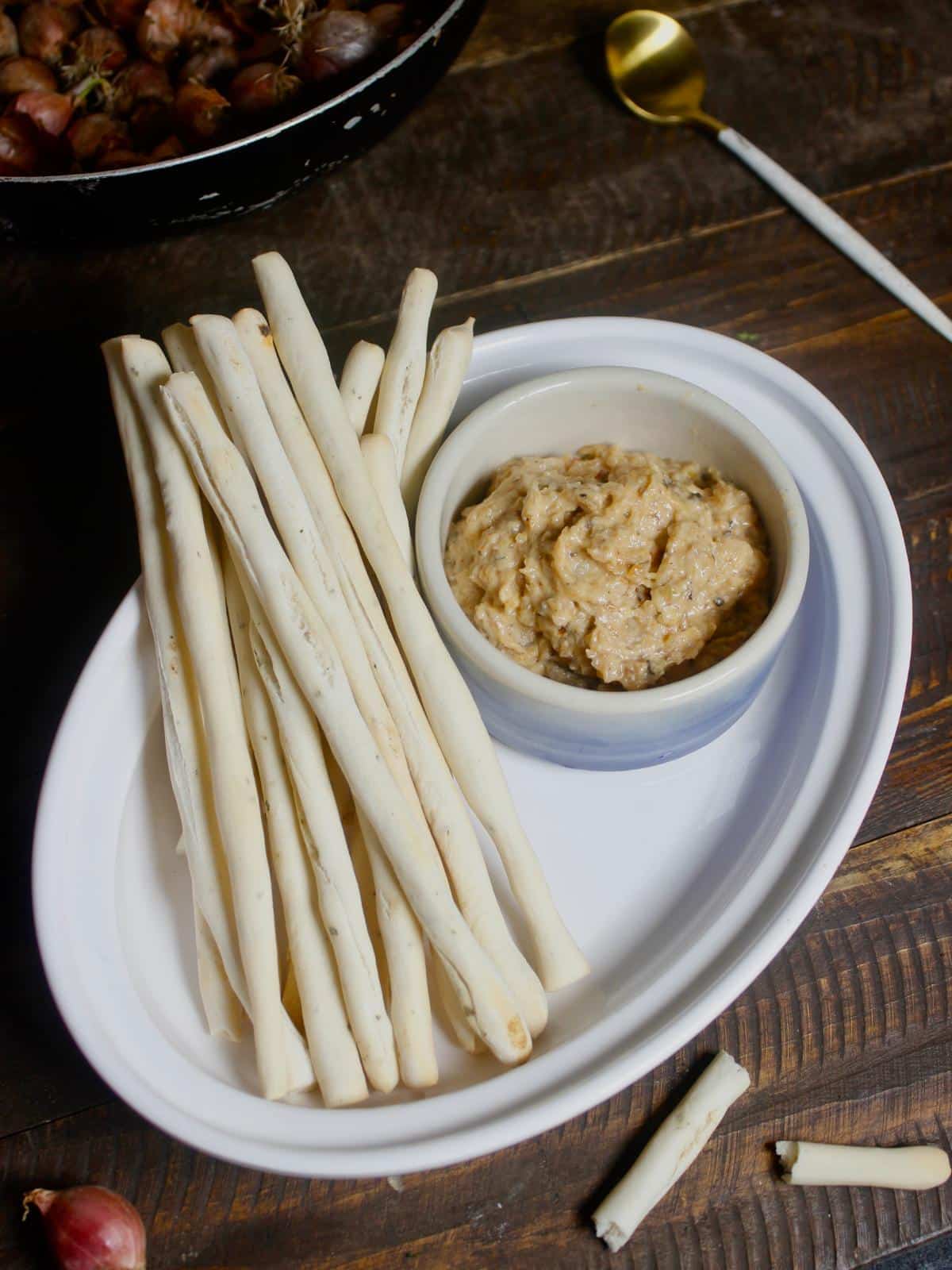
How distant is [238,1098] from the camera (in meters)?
0.81

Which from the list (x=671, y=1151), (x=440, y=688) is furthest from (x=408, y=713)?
(x=671, y=1151)

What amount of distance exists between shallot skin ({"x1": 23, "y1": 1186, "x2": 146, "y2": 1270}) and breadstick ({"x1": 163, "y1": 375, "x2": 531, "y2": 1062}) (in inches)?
12.6

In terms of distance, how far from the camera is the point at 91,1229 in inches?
34.4

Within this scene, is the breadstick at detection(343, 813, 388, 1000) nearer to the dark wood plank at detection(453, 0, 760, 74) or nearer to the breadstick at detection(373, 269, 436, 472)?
the breadstick at detection(373, 269, 436, 472)

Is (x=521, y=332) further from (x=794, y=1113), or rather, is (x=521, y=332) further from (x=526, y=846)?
(x=794, y=1113)

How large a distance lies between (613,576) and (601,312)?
50cm

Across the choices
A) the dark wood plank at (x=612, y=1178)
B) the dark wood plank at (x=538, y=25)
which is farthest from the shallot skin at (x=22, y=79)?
the dark wood plank at (x=612, y=1178)

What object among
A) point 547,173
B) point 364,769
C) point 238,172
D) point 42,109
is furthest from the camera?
point 547,173

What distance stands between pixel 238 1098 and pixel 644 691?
1.28ft

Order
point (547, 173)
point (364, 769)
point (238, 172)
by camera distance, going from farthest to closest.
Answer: point (547, 173) < point (238, 172) < point (364, 769)

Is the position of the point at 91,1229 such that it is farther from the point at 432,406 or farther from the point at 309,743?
the point at 432,406

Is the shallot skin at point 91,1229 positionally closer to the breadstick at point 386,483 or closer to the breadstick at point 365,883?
the breadstick at point 365,883

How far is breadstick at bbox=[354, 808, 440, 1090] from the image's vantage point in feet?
2.70

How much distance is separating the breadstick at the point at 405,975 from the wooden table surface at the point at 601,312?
16cm
